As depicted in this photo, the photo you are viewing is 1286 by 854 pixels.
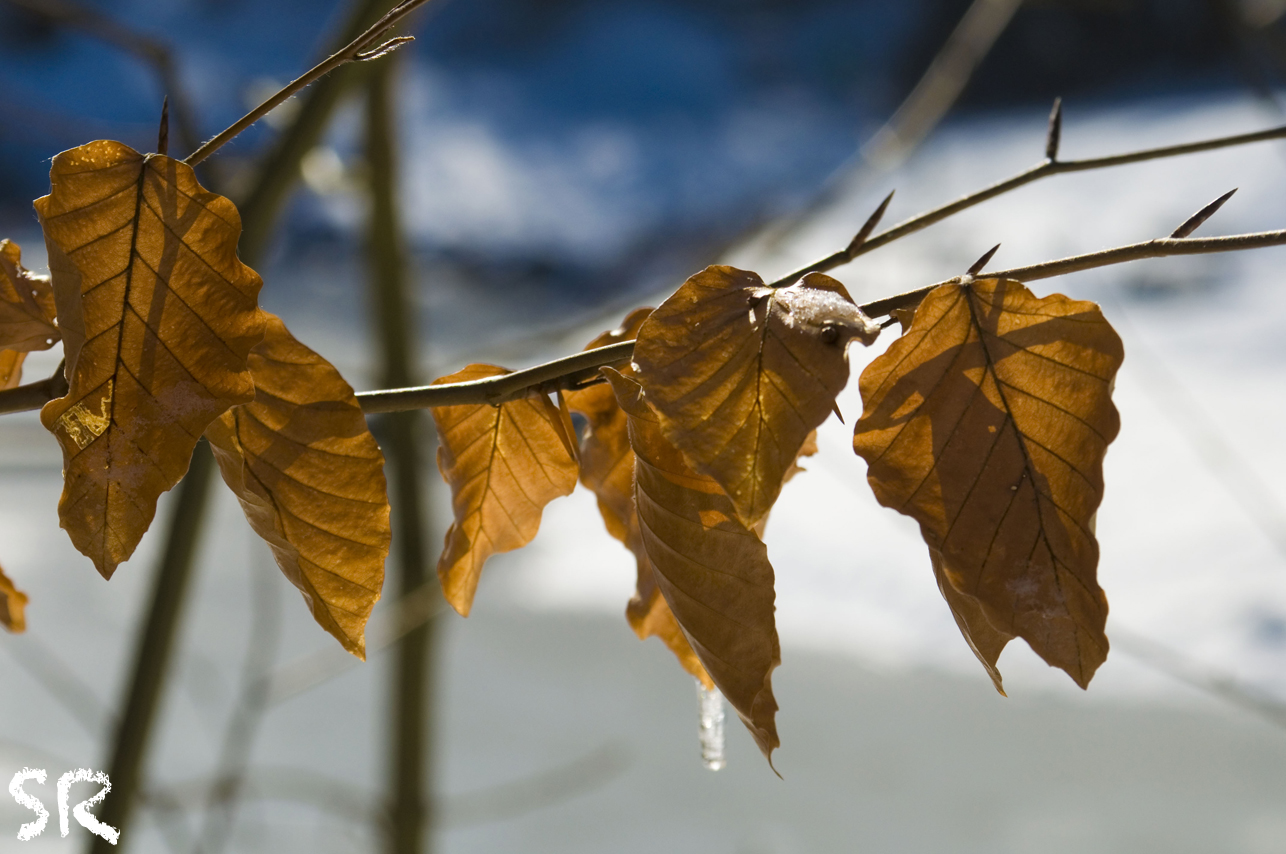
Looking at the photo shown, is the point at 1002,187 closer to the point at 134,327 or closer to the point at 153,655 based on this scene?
the point at 134,327

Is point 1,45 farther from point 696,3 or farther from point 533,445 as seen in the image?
point 533,445

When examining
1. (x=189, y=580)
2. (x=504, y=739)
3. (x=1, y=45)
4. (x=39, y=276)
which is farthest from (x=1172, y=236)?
(x=1, y=45)

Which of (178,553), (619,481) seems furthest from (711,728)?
(178,553)

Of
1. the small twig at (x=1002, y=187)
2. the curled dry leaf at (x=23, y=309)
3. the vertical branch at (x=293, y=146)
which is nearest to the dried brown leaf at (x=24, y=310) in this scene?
the curled dry leaf at (x=23, y=309)

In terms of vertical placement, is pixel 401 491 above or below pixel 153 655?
above

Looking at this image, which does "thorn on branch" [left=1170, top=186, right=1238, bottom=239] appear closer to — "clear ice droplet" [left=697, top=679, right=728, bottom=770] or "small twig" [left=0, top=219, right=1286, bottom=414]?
"small twig" [left=0, top=219, right=1286, bottom=414]

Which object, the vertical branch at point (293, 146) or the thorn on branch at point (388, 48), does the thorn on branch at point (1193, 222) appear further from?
the vertical branch at point (293, 146)

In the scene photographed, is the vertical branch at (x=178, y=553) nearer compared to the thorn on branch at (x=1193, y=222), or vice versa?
the thorn on branch at (x=1193, y=222)
